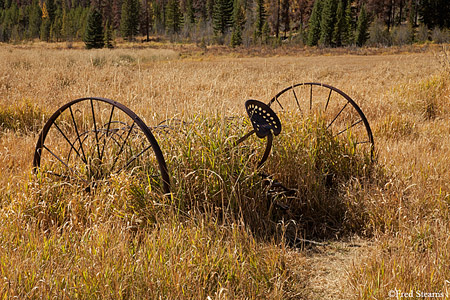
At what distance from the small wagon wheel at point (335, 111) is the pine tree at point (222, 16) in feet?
254

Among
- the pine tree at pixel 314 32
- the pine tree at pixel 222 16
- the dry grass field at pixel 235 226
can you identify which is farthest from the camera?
the pine tree at pixel 222 16

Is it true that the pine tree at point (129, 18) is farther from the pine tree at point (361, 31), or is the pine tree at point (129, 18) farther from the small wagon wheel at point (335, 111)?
the small wagon wheel at point (335, 111)

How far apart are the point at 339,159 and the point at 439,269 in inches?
62.4

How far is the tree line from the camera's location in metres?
58.1

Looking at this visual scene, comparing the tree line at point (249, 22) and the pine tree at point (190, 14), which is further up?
the pine tree at point (190, 14)

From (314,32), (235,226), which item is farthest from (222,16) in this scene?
(235,226)

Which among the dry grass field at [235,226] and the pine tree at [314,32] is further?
A: the pine tree at [314,32]

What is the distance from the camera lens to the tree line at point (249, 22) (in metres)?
58.1

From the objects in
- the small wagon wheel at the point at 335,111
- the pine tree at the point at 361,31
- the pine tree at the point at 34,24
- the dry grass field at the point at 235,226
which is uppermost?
the pine tree at the point at 34,24

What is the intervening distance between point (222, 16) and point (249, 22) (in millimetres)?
10308

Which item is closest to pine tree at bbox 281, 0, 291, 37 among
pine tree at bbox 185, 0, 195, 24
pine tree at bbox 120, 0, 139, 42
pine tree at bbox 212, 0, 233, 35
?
pine tree at bbox 212, 0, 233, 35

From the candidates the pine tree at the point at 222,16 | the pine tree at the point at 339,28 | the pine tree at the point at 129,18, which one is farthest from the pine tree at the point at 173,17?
the pine tree at the point at 339,28

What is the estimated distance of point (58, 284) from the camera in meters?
2.07

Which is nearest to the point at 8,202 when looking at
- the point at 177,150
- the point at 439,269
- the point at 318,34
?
the point at 177,150
